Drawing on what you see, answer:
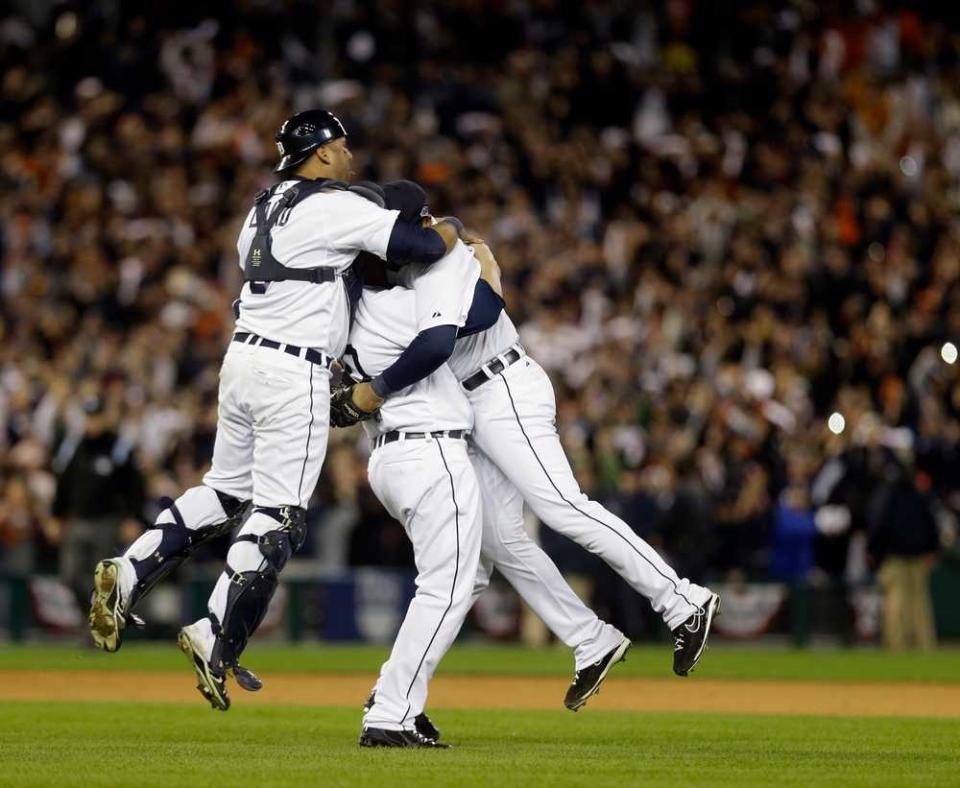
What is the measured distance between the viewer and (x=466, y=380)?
8.35 m

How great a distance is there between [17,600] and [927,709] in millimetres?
10334

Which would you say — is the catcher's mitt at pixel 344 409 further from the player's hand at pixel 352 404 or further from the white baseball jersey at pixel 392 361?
the white baseball jersey at pixel 392 361

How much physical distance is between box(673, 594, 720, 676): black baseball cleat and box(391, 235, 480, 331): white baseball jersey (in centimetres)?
167

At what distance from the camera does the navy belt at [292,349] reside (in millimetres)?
7898

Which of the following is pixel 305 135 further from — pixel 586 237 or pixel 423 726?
pixel 586 237

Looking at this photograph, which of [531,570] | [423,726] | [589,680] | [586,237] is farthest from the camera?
[586,237]

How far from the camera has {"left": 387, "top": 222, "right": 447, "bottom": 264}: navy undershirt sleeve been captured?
7.84 metres

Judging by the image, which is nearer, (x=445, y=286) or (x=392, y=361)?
(x=445, y=286)

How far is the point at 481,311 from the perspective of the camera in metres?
8.19

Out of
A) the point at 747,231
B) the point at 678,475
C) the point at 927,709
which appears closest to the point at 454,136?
the point at 747,231

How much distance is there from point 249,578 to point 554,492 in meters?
1.40

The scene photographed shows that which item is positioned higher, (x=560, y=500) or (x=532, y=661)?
(x=560, y=500)

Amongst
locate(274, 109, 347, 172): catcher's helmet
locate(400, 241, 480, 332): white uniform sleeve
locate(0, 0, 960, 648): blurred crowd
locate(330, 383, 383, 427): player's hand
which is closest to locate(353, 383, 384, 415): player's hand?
locate(330, 383, 383, 427): player's hand

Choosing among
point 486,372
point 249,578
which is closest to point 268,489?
point 249,578
